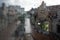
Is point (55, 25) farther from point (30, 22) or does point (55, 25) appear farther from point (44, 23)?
point (30, 22)

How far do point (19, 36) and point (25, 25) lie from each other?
0.43 feet

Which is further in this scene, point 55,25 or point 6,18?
point 6,18

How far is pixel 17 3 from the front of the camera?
1380mm

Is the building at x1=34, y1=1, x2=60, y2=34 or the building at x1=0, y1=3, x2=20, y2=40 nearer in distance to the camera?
the building at x1=34, y1=1, x2=60, y2=34

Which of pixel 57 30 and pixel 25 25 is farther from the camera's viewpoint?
pixel 25 25

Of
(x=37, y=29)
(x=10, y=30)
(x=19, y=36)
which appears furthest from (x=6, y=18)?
(x=37, y=29)

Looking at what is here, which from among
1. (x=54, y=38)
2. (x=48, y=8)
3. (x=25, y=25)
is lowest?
(x=54, y=38)

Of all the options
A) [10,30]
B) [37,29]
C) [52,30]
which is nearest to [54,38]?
[52,30]

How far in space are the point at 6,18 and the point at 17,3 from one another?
0.20 metres

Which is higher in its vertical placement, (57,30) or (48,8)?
(48,8)

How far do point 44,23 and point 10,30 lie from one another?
1.21ft

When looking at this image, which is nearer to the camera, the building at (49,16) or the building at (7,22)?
the building at (49,16)

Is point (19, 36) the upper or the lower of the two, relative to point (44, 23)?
lower

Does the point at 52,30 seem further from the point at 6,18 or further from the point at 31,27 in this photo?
the point at 6,18
